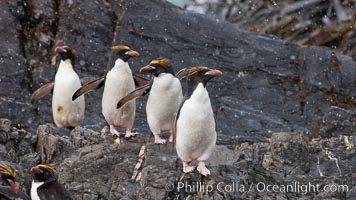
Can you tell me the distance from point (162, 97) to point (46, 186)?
6.51 feet

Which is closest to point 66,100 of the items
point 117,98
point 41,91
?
point 41,91

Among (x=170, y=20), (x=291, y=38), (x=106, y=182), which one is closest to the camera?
(x=106, y=182)

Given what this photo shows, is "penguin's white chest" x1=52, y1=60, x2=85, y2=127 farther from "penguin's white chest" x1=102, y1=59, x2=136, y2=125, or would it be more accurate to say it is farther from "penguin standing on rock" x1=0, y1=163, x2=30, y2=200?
"penguin standing on rock" x1=0, y1=163, x2=30, y2=200

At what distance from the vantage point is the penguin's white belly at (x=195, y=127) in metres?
10.9

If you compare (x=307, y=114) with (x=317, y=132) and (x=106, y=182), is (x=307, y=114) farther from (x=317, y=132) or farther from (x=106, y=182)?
(x=106, y=182)

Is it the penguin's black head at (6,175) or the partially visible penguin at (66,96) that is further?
the partially visible penguin at (66,96)

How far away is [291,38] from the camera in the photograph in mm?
19062

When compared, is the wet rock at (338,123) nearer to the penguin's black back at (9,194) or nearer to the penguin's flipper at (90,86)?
the penguin's flipper at (90,86)

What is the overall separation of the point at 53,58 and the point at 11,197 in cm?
630

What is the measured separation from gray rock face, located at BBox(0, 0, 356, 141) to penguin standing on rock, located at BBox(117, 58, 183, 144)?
3.71 meters

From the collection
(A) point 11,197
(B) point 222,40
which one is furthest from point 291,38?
(A) point 11,197

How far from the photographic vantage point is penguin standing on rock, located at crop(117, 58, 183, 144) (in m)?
11.8

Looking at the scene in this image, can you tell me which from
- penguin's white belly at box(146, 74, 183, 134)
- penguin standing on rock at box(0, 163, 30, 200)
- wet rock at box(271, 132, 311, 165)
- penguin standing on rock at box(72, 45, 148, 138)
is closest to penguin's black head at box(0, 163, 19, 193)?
penguin standing on rock at box(0, 163, 30, 200)

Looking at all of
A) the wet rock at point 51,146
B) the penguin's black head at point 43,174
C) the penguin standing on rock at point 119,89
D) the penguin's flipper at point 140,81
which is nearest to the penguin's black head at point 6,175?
the penguin's black head at point 43,174
